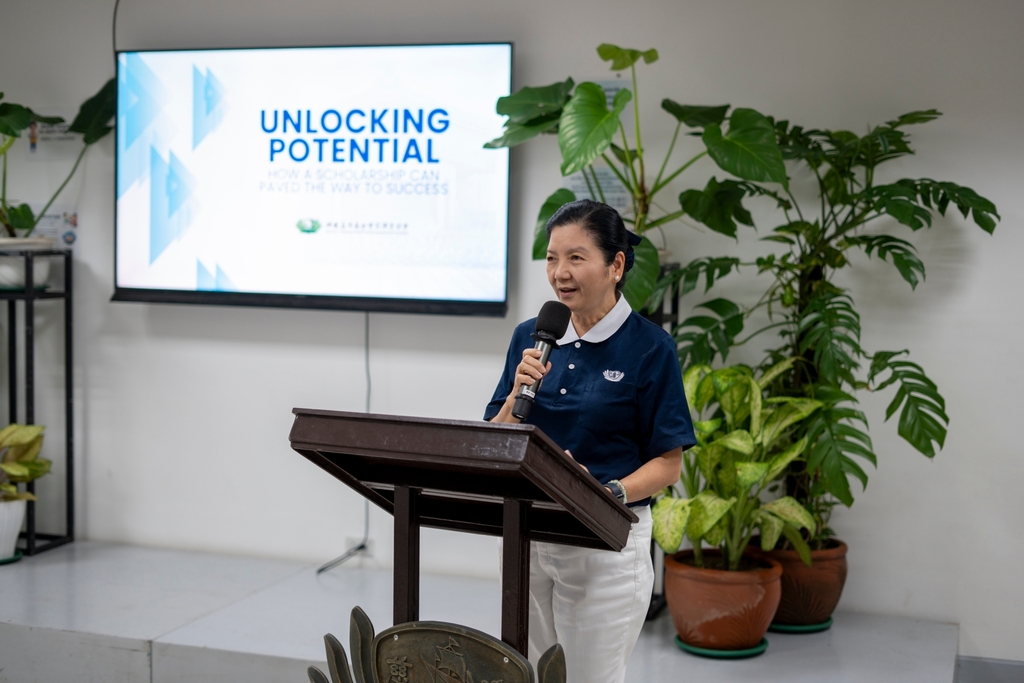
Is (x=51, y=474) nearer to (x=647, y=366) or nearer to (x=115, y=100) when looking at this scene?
(x=115, y=100)

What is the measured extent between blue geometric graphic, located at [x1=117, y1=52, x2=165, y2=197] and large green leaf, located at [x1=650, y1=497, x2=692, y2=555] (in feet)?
8.14

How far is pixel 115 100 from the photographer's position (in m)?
3.83

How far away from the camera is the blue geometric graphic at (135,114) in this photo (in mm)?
3779

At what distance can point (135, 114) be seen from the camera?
380 centimetres

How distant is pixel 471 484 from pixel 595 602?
43cm

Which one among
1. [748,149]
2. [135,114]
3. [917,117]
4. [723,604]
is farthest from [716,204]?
[135,114]

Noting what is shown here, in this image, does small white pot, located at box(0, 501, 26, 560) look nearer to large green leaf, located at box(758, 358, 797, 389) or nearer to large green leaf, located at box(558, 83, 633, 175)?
large green leaf, located at box(558, 83, 633, 175)

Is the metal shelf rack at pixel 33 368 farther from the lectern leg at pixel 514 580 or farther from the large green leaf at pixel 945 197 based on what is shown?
the large green leaf at pixel 945 197

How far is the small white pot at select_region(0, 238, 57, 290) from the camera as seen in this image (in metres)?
3.76

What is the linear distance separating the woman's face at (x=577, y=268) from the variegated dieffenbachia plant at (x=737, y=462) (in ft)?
3.82

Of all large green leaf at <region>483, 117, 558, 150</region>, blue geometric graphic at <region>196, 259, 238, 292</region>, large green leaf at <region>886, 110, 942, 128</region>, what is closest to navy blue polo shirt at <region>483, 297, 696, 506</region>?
large green leaf at <region>483, 117, 558, 150</region>

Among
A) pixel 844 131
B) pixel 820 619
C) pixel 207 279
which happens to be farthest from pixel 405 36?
pixel 820 619

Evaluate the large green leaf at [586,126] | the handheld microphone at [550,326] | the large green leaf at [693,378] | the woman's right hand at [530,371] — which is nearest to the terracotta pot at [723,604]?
the large green leaf at [693,378]

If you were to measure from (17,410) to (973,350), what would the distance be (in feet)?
12.6
